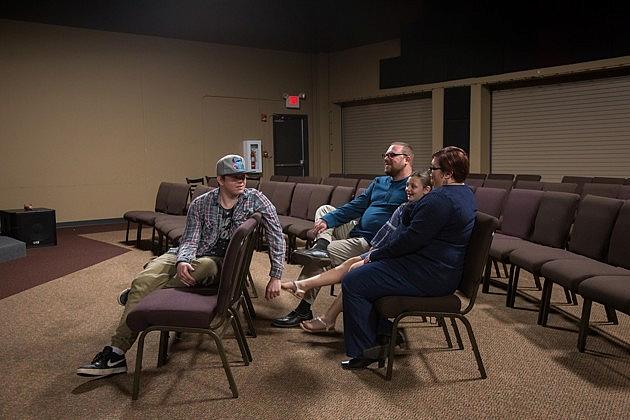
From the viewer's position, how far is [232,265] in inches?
102

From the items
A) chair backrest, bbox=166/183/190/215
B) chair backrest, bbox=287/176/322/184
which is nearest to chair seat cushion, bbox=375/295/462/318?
chair backrest, bbox=166/183/190/215

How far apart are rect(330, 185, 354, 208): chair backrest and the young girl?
173cm

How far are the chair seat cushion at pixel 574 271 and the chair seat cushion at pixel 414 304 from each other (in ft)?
2.67

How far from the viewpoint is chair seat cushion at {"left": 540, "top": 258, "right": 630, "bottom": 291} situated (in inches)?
126

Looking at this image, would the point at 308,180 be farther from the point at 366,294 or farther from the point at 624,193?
the point at 366,294

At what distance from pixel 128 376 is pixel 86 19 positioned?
742 cm

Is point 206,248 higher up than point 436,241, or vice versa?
point 436,241

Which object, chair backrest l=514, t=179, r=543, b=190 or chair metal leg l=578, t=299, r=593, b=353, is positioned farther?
chair backrest l=514, t=179, r=543, b=190

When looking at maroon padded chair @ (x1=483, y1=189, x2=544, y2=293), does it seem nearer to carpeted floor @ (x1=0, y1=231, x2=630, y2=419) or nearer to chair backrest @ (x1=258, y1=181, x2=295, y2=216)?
carpeted floor @ (x1=0, y1=231, x2=630, y2=419)

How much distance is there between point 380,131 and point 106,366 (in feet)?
30.8

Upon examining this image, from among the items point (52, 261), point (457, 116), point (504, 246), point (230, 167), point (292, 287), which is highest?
point (457, 116)

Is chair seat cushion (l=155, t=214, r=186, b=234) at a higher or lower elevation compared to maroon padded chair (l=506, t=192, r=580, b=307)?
lower

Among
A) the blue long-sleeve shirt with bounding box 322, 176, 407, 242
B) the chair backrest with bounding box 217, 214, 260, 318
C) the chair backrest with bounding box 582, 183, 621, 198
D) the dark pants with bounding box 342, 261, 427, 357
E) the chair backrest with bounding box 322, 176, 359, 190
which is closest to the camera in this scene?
the chair backrest with bounding box 217, 214, 260, 318

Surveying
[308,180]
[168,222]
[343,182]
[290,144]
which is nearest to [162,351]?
[168,222]
